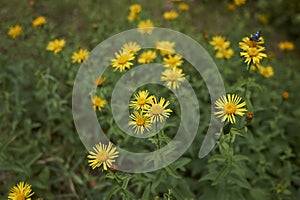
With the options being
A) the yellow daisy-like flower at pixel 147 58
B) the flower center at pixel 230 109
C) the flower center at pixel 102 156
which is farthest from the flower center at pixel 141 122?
the yellow daisy-like flower at pixel 147 58

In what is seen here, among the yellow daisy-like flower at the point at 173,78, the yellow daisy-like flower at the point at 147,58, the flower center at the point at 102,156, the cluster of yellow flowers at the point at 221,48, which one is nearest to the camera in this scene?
the flower center at the point at 102,156

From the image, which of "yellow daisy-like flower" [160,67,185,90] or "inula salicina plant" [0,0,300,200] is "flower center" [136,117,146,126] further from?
"yellow daisy-like flower" [160,67,185,90]

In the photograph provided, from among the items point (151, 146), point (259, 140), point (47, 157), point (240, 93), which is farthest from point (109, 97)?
point (259, 140)

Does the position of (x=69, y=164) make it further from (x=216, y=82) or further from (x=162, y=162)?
(x=216, y=82)

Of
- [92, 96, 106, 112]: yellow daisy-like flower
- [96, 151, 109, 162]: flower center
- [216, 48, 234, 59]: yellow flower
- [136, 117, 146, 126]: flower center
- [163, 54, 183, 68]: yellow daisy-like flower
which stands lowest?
[96, 151, 109, 162]: flower center

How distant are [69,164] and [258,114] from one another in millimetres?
2203

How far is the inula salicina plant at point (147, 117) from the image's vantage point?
2.74 meters

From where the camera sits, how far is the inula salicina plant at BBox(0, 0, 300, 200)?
8.99 ft

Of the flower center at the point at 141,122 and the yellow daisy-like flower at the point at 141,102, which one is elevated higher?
the yellow daisy-like flower at the point at 141,102

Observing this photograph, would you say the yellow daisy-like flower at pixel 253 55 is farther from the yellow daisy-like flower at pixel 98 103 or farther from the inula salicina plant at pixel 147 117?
the yellow daisy-like flower at pixel 98 103

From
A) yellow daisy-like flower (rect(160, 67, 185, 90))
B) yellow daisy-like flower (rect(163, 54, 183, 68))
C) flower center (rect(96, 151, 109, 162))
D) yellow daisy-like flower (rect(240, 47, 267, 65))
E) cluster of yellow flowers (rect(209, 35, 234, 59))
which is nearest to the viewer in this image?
flower center (rect(96, 151, 109, 162))

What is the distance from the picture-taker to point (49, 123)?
3811 mm

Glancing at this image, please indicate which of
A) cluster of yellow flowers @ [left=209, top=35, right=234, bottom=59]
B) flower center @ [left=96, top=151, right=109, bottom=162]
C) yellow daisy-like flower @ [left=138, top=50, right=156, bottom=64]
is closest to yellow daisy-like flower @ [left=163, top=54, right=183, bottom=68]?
→ yellow daisy-like flower @ [left=138, top=50, right=156, bottom=64]

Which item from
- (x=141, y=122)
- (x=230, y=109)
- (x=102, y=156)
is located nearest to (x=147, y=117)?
(x=141, y=122)
